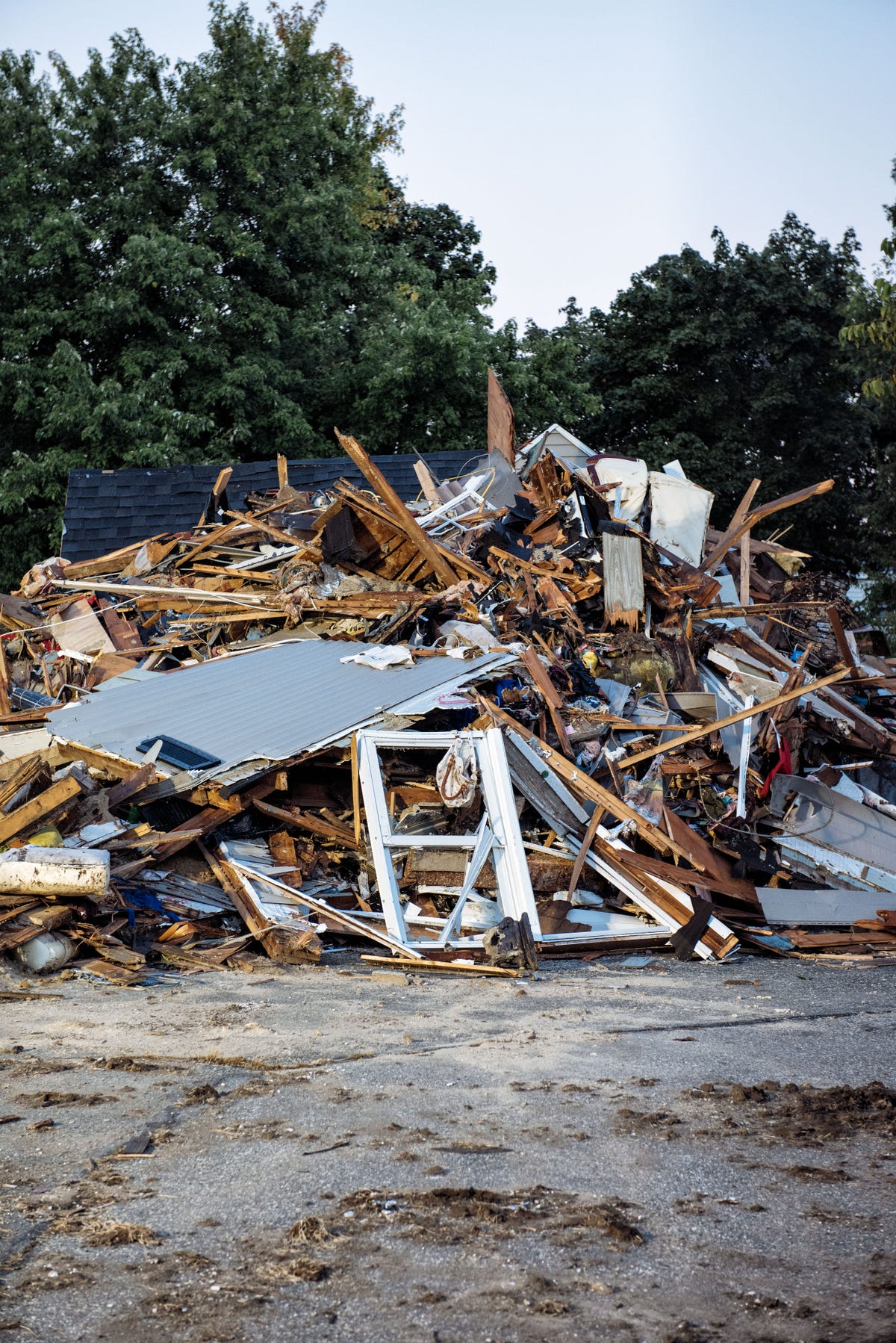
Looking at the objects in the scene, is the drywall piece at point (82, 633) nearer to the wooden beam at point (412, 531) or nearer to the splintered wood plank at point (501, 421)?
the wooden beam at point (412, 531)

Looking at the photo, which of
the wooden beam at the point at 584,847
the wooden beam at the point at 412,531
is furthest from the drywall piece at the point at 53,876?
the wooden beam at the point at 412,531

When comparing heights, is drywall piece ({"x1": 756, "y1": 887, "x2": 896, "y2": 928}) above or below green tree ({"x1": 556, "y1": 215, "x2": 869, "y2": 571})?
below

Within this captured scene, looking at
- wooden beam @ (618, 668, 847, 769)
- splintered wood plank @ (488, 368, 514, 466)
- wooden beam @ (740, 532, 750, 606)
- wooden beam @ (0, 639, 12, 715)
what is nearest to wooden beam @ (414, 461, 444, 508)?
splintered wood plank @ (488, 368, 514, 466)

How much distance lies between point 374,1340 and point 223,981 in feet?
11.6

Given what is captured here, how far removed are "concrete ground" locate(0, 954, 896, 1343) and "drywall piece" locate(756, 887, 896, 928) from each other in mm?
1778

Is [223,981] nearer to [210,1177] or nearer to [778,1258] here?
[210,1177]

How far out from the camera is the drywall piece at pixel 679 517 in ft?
39.3

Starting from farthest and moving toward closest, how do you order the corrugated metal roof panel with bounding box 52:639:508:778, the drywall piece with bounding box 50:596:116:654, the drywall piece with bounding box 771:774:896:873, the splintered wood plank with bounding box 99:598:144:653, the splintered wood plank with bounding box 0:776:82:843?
the drywall piece with bounding box 50:596:116:654 < the splintered wood plank with bounding box 99:598:144:653 < the drywall piece with bounding box 771:774:896:873 < the corrugated metal roof panel with bounding box 52:639:508:778 < the splintered wood plank with bounding box 0:776:82:843

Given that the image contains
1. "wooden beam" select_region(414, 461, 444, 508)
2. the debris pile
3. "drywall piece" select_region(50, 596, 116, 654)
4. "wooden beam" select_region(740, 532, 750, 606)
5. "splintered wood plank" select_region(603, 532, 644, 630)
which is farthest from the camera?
"wooden beam" select_region(414, 461, 444, 508)

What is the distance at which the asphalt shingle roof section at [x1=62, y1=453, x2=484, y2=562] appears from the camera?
14.9 metres

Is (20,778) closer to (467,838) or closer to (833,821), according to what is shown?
(467,838)

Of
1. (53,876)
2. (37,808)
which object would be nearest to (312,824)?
(37,808)

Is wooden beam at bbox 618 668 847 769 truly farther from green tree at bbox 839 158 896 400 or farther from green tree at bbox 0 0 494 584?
green tree at bbox 0 0 494 584

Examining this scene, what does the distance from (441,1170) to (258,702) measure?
5.27m
